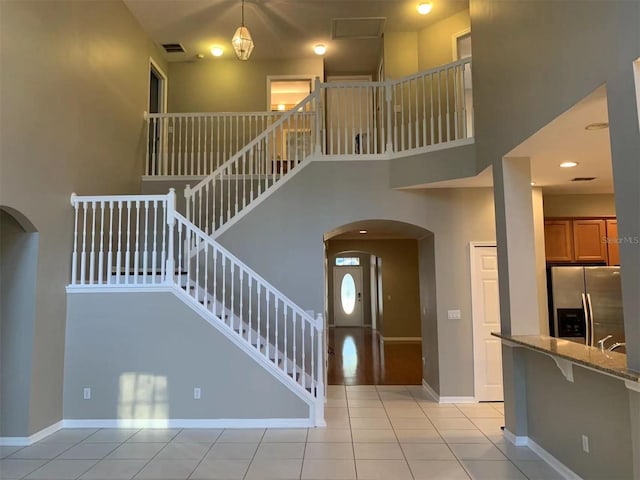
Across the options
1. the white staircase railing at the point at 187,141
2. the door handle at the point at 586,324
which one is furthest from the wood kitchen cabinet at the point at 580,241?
the white staircase railing at the point at 187,141

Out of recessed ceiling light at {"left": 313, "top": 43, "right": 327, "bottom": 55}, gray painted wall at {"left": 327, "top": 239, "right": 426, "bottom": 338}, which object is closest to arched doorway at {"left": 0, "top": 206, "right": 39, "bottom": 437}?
recessed ceiling light at {"left": 313, "top": 43, "right": 327, "bottom": 55}

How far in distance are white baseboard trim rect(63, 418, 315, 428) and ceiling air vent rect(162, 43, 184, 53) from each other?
5.87m

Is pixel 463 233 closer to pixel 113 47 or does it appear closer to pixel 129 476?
pixel 129 476

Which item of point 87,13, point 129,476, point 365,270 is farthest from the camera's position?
point 365,270

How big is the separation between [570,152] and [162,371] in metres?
4.61

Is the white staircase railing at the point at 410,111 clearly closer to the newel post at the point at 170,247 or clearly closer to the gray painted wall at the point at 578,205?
the gray painted wall at the point at 578,205

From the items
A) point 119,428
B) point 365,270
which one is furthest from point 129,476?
point 365,270

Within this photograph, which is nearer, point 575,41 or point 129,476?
point 575,41

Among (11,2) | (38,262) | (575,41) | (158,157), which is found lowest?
(38,262)

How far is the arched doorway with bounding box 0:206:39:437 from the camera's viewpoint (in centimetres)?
388

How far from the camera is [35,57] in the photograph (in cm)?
396

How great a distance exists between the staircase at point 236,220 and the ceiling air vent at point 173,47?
4.09 ft

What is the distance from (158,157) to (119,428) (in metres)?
4.07

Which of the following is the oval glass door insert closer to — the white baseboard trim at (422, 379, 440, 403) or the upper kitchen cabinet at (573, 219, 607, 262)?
the white baseboard trim at (422, 379, 440, 403)
